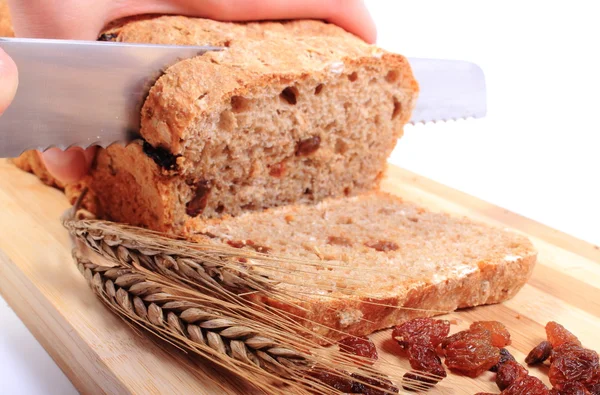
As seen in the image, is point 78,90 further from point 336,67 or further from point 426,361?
point 426,361

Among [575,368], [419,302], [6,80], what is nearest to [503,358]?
[575,368]

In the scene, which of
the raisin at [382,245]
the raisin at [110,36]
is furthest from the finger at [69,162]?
the raisin at [382,245]

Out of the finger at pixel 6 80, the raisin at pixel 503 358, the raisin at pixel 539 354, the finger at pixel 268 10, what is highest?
the finger at pixel 268 10

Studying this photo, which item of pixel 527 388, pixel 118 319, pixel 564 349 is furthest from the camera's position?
pixel 118 319

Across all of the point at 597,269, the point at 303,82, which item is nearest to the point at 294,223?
the point at 303,82

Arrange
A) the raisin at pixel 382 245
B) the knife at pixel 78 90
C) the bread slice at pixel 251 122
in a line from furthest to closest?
the raisin at pixel 382 245
the bread slice at pixel 251 122
the knife at pixel 78 90

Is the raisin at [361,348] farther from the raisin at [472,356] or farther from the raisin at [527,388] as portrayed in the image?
the raisin at [527,388]

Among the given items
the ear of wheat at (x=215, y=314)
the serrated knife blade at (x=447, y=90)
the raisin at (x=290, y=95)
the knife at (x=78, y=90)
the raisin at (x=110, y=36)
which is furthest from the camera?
the serrated knife blade at (x=447, y=90)
